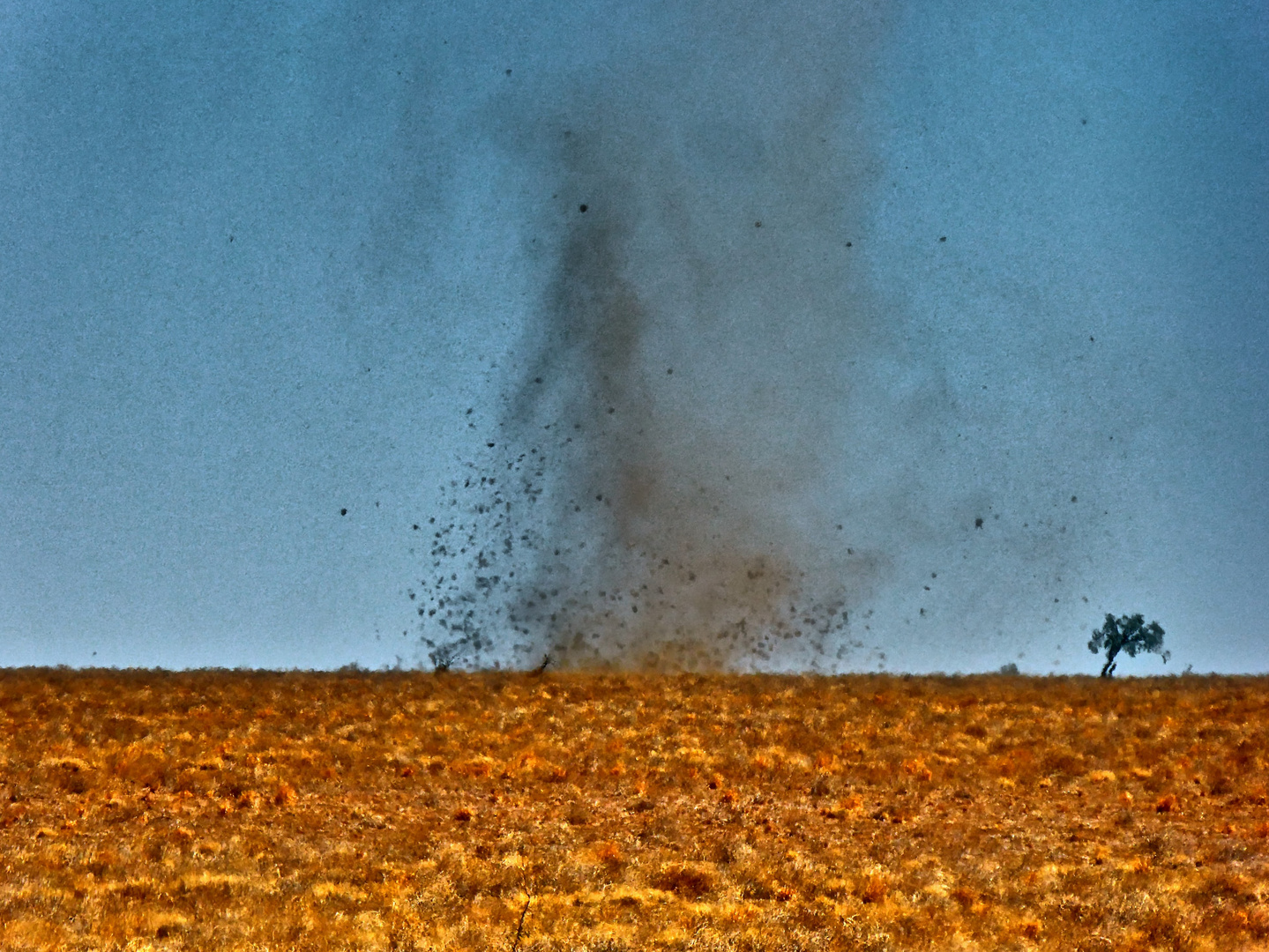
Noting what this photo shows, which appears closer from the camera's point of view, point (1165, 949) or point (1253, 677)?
point (1165, 949)

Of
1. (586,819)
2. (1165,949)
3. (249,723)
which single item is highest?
(249,723)

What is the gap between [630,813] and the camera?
24.4 meters

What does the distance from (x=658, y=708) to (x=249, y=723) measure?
10073 millimetres

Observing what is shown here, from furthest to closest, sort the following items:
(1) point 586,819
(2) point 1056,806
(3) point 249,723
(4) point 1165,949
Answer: (3) point 249,723 → (2) point 1056,806 → (1) point 586,819 → (4) point 1165,949

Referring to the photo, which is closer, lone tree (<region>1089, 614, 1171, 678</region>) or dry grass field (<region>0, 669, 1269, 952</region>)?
dry grass field (<region>0, 669, 1269, 952</region>)

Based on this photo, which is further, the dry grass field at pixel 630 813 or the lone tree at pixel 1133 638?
the lone tree at pixel 1133 638

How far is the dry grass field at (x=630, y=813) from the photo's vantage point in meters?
17.2

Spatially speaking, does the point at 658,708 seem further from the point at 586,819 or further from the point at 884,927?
the point at 884,927

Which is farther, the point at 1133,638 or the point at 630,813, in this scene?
the point at 1133,638

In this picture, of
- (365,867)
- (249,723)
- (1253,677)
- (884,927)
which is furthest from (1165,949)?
(1253,677)

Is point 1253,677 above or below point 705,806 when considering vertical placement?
above

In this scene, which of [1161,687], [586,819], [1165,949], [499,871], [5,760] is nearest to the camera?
[1165,949]

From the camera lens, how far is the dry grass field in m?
17.2

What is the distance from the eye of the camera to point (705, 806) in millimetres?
24766
